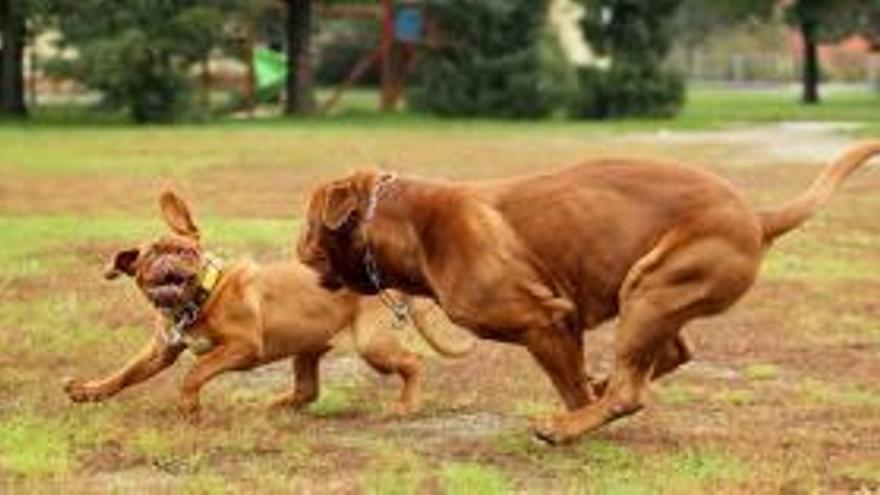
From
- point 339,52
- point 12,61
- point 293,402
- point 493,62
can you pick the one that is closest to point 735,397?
point 293,402

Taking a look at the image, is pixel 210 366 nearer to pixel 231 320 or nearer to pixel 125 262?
pixel 231 320

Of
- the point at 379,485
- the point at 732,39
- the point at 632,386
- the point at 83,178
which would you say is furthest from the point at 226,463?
the point at 732,39

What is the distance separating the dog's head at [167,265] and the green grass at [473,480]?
63.4 inches

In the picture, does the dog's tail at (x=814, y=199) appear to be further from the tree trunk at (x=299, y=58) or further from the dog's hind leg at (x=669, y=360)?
the tree trunk at (x=299, y=58)

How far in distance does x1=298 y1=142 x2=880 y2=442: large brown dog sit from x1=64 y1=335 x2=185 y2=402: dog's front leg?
108 centimetres

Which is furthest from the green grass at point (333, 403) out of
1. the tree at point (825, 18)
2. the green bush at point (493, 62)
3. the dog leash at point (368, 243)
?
the tree at point (825, 18)

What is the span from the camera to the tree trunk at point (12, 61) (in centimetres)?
4459

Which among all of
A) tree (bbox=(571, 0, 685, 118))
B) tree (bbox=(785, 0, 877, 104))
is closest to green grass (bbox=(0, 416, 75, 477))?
tree (bbox=(571, 0, 685, 118))

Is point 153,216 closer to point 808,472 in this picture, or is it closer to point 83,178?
point 83,178

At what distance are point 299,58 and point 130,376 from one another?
40.5 meters

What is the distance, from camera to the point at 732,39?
105000 millimetres

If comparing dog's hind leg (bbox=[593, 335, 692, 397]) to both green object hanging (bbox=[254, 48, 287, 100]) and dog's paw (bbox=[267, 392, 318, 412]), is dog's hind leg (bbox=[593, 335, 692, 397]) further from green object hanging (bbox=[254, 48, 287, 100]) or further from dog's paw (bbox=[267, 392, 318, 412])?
green object hanging (bbox=[254, 48, 287, 100])

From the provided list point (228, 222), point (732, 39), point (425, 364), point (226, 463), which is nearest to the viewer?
point (226, 463)

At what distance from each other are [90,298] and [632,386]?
6513 mm
